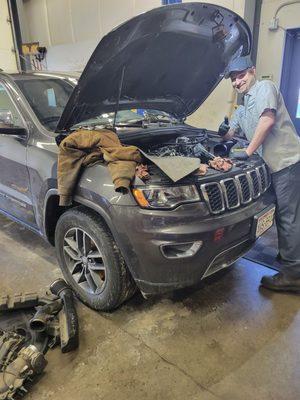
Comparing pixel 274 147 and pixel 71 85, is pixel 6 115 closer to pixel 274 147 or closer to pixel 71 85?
pixel 71 85

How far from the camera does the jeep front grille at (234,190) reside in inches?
75.1

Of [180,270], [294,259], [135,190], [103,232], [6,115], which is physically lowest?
[294,259]

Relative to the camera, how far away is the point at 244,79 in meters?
2.45

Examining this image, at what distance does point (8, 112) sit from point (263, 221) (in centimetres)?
218

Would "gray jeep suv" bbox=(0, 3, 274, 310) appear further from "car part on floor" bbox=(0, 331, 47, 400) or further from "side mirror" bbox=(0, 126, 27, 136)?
"car part on floor" bbox=(0, 331, 47, 400)

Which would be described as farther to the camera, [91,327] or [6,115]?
[6,115]

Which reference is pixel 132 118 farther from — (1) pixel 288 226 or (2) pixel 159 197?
(1) pixel 288 226

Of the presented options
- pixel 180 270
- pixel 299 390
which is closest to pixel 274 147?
pixel 180 270

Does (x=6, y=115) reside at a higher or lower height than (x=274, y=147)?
higher

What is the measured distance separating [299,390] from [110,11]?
22.0 ft

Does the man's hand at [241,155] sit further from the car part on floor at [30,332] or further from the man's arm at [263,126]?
the car part on floor at [30,332]

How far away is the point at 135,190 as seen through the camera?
6.00 ft

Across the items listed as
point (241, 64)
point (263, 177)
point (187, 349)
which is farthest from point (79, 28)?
point (187, 349)

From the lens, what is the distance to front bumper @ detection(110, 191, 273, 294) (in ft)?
5.90
